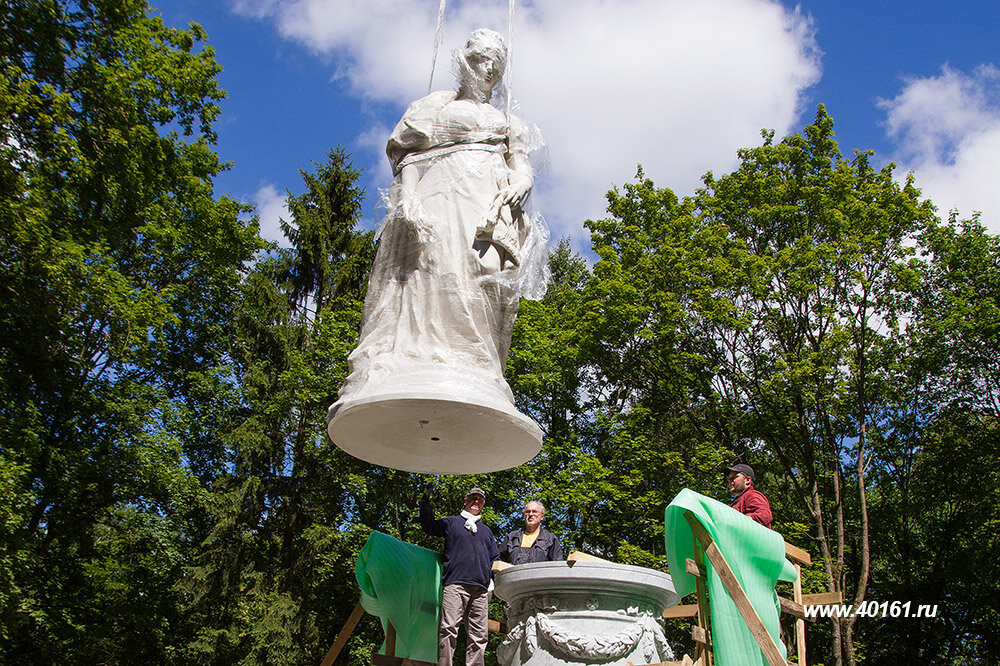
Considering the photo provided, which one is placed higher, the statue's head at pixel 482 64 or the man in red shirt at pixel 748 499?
the statue's head at pixel 482 64

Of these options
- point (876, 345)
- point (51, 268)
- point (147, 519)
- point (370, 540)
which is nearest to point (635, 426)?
point (876, 345)

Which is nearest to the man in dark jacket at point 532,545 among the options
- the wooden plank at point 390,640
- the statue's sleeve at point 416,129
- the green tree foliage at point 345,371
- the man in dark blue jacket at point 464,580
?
the man in dark blue jacket at point 464,580

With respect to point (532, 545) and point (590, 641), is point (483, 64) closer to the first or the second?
point (532, 545)

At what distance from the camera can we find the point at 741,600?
4176 millimetres

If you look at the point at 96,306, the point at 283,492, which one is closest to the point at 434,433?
the point at 96,306

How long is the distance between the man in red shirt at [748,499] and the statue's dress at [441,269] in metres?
1.74

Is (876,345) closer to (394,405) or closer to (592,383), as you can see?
(592,383)

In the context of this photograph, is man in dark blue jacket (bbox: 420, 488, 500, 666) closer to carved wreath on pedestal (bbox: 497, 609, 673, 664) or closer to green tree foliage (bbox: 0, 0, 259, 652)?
carved wreath on pedestal (bbox: 497, 609, 673, 664)

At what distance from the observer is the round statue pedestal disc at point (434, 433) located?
4.79 meters

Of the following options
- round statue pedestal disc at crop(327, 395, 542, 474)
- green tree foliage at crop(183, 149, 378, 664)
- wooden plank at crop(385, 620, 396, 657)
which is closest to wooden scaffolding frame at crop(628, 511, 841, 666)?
round statue pedestal disc at crop(327, 395, 542, 474)

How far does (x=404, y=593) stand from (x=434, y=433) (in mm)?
1376

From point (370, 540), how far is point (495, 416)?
5.51ft

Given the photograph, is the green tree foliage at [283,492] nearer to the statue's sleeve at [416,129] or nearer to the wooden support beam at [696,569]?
the statue's sleeve at [416,129]

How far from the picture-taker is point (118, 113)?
1476cm
